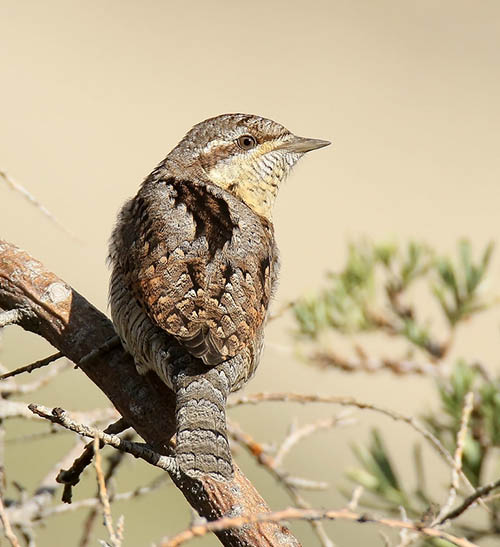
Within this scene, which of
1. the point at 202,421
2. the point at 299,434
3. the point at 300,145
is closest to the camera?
the point at 202,421

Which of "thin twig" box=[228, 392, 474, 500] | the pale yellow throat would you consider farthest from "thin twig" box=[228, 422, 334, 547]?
the pale yellow throat

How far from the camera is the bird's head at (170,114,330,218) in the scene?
372 cm

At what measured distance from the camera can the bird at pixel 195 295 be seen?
2.27 metres

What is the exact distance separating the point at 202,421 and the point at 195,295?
0.55 m

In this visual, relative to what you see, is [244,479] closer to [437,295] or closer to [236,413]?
[437,295]

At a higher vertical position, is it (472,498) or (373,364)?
(373,364)

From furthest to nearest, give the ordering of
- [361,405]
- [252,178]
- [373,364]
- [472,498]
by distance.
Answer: [252,178] < [373,364] < [361,405] < [472,498]

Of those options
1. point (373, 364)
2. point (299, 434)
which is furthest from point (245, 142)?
point (299, 434)

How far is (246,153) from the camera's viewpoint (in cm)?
381

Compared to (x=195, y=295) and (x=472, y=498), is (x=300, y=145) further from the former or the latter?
(x=472, y=498)

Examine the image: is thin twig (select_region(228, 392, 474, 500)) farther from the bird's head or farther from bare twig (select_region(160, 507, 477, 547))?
the bird's head

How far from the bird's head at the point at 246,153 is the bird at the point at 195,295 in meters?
0.15

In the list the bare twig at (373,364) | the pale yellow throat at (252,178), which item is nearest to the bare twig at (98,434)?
the bare twig at (373,364)

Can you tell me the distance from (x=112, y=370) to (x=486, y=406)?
4.40 feet
